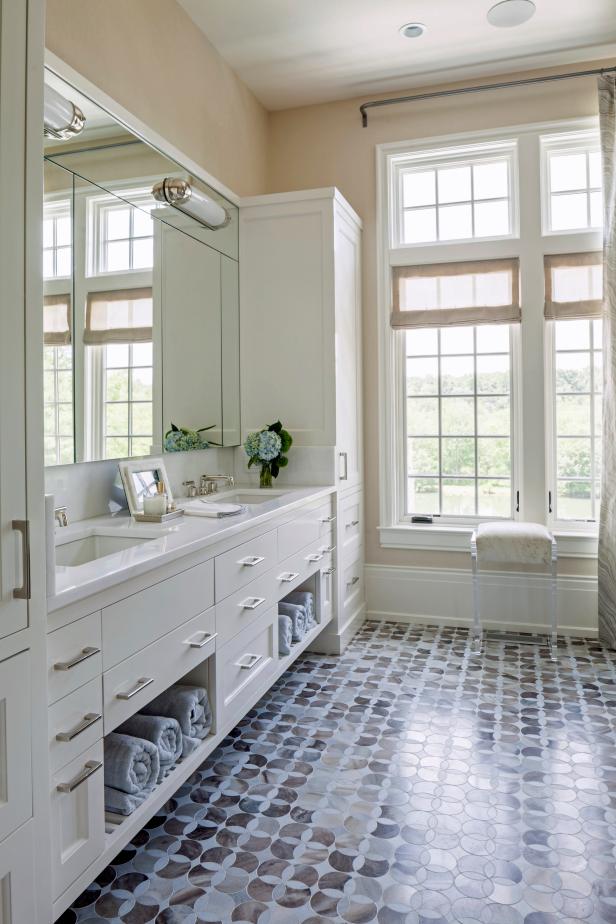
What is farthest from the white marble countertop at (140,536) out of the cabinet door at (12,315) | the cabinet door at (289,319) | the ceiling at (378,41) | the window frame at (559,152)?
the ceiling at (378,41)

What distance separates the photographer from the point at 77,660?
1.53m

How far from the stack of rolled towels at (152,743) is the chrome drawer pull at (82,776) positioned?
18 cm

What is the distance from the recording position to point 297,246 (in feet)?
12.0

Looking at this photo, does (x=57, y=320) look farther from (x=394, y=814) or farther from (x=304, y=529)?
(x=394, y=814)

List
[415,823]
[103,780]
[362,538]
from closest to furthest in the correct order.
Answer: [103,780]
[415,823]
[362,538]

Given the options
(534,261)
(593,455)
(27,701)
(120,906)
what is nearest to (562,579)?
(593,455)

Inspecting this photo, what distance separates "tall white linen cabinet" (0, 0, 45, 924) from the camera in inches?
52.6

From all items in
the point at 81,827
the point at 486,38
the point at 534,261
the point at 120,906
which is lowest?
the point at 120,906

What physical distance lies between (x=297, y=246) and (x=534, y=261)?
1382mm

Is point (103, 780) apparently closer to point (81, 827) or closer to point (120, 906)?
point (81, 827)

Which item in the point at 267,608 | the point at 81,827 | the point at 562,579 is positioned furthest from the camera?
the point at 562,579

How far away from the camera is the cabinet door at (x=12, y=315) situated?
134 centimetres

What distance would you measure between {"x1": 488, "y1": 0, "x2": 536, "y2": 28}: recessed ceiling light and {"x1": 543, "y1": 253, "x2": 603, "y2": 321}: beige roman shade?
1.19 meters

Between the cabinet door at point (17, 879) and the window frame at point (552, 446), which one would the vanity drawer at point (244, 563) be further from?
the window frame at point (552, 446)
